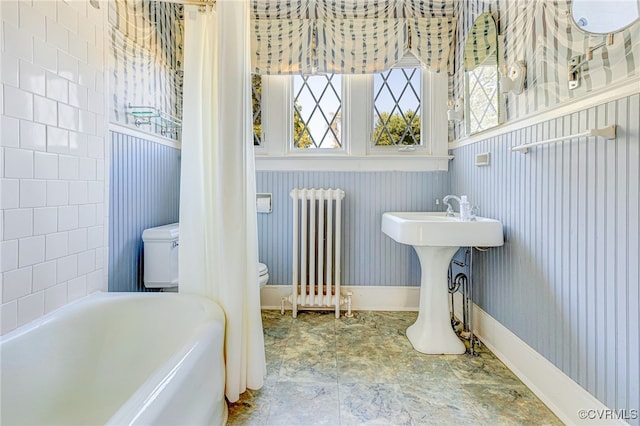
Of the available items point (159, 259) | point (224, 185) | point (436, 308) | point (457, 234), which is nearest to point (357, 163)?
point (457, 234)

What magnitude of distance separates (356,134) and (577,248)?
1.62 metres

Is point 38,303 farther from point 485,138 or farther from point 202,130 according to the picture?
point 485,138

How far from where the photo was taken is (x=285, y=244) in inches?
99.7

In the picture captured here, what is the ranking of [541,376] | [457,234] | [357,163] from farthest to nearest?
[357,163] < [457,234] < [541,376]

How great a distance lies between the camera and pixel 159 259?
173 centimetres

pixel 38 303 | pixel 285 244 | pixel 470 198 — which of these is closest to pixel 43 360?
pixel 38 303

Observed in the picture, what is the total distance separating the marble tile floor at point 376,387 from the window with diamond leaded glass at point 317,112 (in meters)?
1.44

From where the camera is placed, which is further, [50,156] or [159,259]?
[159,259]

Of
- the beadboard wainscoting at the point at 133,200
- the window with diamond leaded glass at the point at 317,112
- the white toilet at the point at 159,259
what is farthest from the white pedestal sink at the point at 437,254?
the beadboard wainscoting at the point at 133,200

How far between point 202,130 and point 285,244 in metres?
1.27

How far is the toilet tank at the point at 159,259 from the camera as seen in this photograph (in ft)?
5.65

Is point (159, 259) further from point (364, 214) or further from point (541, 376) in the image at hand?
point (541, 376)

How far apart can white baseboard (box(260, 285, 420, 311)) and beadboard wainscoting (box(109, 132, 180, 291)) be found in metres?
1.00

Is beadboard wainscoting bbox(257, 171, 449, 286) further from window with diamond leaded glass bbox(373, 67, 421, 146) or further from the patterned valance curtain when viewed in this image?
the patterned valance curtain
